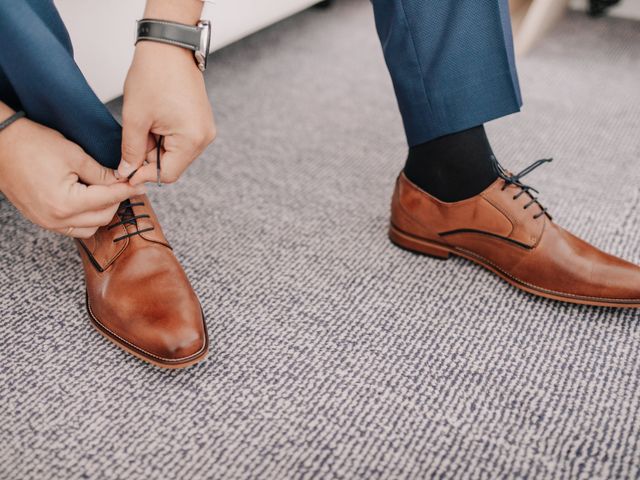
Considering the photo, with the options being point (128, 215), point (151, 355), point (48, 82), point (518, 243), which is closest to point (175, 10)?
point (48, 82)

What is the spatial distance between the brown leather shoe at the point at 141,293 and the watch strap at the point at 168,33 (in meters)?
0.23

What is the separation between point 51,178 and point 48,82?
10 centimetres

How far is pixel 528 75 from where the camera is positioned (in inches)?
53.6

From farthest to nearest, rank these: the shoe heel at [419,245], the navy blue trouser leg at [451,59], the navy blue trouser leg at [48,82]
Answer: the shoe heel at [419,245] → the navy blue trouser leg at [451,59] → the navy blue trouser leg at [48,82]

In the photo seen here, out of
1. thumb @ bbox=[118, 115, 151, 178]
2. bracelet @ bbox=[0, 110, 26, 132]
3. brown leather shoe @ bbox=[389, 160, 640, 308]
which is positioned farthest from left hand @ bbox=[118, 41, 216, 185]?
brown leather shoe @ bbox=[389, 160, 640, 308]

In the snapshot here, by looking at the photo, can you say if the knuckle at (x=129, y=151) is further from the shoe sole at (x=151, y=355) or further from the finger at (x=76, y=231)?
the shoe sole at (x=151, y=355)

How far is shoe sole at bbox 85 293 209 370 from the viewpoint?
593 millimetres

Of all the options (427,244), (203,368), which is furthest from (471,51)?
(203,368)

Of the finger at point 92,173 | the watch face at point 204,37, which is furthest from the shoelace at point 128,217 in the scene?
the watch face at point 204,37

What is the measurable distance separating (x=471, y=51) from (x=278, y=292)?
0.40 meters

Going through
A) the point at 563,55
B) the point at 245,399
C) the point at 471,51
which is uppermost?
the point at 471,51

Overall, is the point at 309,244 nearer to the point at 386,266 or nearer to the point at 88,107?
the point at 386,266

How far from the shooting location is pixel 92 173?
0.56 metres

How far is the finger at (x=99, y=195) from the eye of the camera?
542 millimetres
